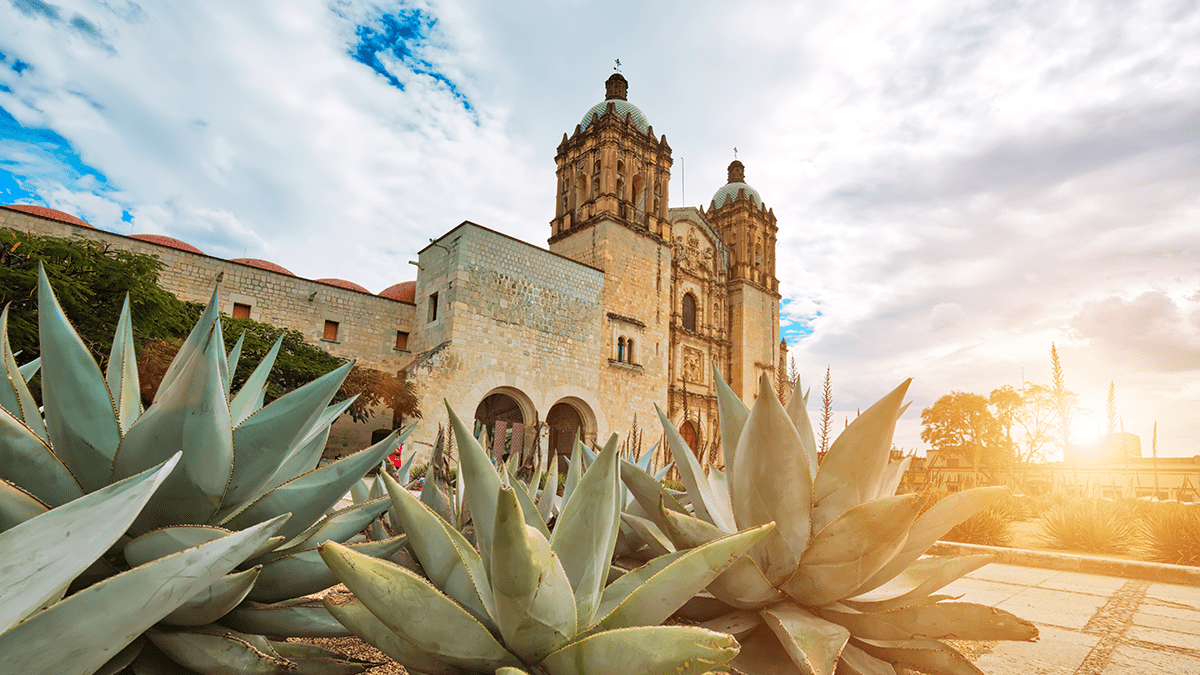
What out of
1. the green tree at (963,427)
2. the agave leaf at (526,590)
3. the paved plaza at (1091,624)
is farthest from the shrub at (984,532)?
the green tree at (963,427)

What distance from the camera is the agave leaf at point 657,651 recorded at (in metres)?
0.75

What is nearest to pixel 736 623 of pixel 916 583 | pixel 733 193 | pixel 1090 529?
pixel 916 583

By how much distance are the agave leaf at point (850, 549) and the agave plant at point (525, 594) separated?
229 mm

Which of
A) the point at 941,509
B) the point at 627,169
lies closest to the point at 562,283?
the point at 627,169

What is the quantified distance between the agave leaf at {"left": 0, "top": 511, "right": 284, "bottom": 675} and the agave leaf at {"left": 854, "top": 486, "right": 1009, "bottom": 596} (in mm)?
1163

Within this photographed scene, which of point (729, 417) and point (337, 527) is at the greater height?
point (729, 417)

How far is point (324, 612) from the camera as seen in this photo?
924mm

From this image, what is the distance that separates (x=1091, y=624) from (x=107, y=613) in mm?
3157

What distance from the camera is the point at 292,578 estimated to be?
917 mm

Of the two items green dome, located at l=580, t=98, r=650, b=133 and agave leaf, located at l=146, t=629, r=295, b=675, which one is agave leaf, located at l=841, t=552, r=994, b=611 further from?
green dome, located at l=580, t=98, r=650, b=133

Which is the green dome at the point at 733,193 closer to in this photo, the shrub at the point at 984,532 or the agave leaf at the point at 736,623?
the shrub at the point at 984,532

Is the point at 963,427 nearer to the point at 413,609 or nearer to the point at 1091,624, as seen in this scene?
the point at 1091,624

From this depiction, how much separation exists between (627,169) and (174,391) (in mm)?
20283

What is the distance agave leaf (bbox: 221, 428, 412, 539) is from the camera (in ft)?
2.96
